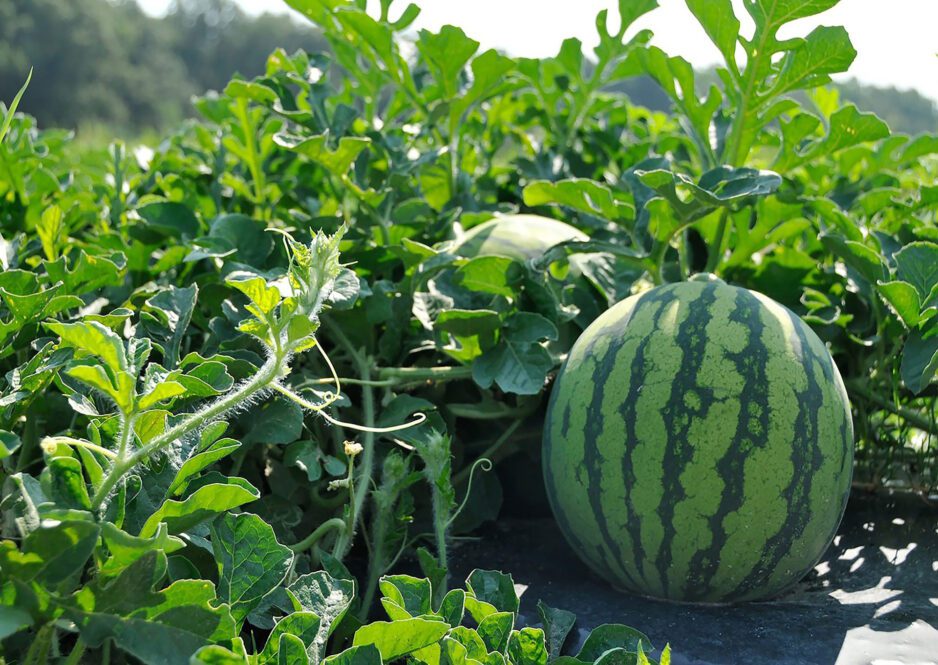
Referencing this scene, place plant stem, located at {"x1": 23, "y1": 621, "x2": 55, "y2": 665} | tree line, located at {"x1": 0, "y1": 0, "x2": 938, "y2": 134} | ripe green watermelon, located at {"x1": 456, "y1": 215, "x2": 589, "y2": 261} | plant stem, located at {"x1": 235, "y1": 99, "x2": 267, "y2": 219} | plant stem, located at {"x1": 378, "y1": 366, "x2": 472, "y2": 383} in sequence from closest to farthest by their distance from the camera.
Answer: plant stem, located at {"x1": 23, "y1": 621, "x2": 55, "y2": 665}, plant stem, located at {"x1": 378, "y1": 366, "x2": 472, "y2": 383}, ripe green watermelon, located at {"x1": 456, "y1": 215, "x2": 589, "y2": 261}, plant stem, located at {"x1": 235, "y1": 99, "x2": 267, "y2": 219}, tree line, located at {"x1": 0, "y1": 0, "x2": 938, "y2": 134}

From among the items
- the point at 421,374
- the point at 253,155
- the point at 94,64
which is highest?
the point at 253,155

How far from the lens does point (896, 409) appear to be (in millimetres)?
1846

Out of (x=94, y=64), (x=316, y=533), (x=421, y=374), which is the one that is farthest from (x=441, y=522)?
(x=94, y=64)

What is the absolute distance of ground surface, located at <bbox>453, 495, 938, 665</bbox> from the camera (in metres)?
1.37

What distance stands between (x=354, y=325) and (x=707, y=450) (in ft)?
2.29

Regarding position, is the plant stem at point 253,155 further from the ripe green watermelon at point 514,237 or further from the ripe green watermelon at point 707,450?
the ripe green watermelon at point 707,450

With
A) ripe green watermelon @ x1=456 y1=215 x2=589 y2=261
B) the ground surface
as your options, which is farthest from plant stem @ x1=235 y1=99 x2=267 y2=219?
the ground surface

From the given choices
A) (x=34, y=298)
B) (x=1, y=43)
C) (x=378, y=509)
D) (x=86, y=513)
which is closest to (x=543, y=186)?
(x=378, y=509)

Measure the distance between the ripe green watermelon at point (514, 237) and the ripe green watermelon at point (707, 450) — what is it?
487mm

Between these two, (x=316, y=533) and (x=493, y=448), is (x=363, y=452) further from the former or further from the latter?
(x=493, y=448)

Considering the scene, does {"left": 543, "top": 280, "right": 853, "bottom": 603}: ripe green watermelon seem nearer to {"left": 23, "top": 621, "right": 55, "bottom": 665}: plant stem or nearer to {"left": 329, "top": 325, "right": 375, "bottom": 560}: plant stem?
{"left": 329, "top": 325, "right": 375, "bottom": 560}: plant stem

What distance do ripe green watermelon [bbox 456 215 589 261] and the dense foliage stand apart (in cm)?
7

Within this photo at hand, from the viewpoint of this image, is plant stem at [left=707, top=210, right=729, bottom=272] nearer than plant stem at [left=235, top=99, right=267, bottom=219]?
Yes

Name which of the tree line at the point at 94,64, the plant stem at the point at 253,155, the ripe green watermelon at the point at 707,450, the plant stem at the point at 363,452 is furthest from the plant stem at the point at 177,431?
the tree line at the point at 94,64
